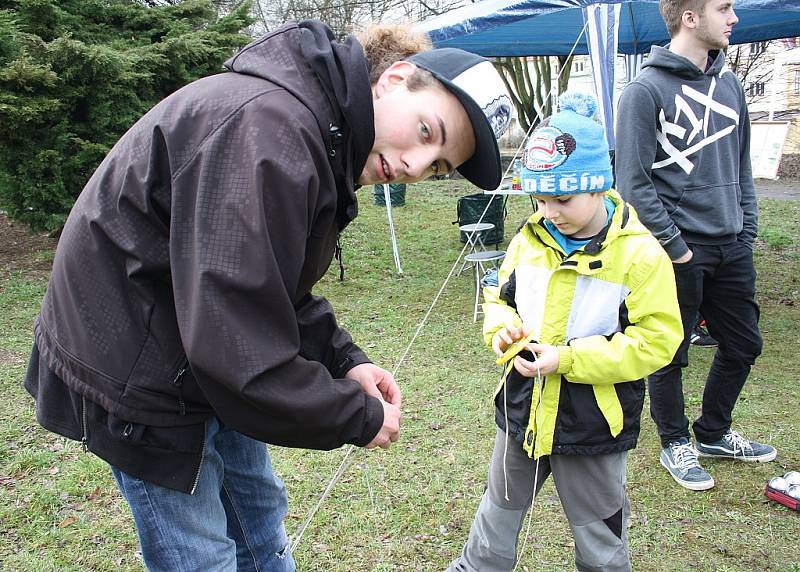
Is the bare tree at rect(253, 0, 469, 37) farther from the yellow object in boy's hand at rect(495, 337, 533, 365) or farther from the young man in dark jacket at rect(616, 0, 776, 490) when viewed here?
the yellow object in boy's hand at rect(495, 337, 533, 365)

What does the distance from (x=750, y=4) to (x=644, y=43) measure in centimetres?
347

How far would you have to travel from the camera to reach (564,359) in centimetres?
201

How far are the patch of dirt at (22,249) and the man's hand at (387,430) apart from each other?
730 cm

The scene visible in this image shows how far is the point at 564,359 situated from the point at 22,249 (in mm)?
8565

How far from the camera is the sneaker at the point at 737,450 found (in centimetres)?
338

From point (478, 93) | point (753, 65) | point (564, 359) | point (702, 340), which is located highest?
point (478, 93)

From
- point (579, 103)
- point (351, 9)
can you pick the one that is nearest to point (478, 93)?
point (579, 103)

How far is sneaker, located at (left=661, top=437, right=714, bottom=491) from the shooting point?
3.19 m

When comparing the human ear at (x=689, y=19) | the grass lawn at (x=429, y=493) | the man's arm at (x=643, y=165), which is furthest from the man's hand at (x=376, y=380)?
the human ear at (x=689, y=19)

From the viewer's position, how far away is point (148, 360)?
1.35 metres

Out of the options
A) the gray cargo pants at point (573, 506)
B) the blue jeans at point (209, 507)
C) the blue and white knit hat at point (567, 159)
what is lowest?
the gray cargo pants at point (573, 506)

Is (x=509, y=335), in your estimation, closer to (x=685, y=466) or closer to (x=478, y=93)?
(x=478, y=93)

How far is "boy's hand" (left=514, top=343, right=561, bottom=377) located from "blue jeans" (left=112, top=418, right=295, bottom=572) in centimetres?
80

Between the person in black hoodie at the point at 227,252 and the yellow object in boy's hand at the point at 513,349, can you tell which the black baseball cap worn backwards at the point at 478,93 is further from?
the yellow object in boy's hand at the point at 513,349
